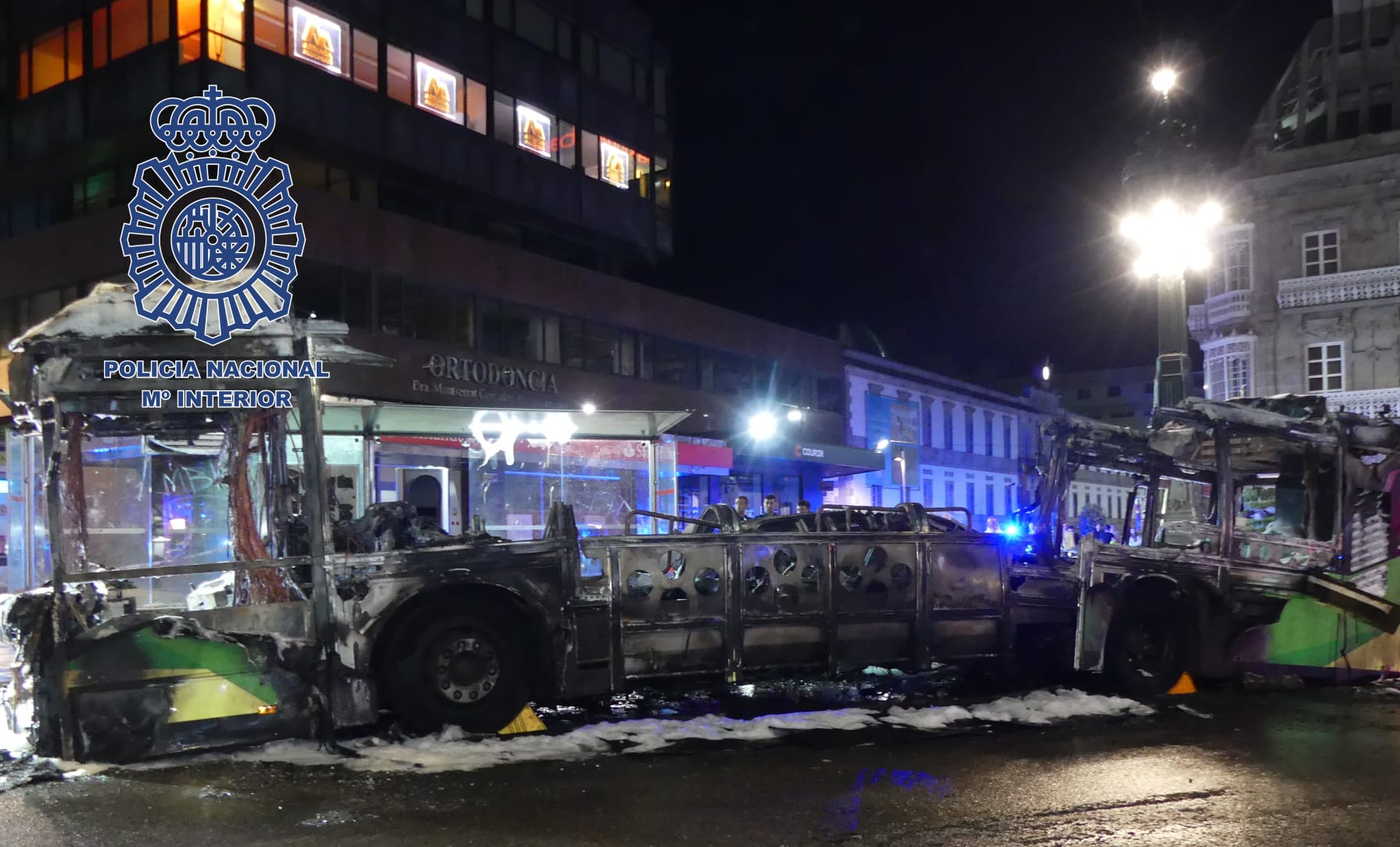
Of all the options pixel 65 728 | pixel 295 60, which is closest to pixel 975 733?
pixel 65 728

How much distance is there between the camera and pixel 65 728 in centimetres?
633

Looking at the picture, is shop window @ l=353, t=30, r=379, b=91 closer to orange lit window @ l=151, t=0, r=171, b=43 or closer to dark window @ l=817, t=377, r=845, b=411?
orange lit window @ l=151, t=0, r=171, b=43

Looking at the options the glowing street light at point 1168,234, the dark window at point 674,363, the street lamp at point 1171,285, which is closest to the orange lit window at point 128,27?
the dark window at point 674,363

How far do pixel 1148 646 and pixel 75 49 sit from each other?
23490 millimetres

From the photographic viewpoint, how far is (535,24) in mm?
28141

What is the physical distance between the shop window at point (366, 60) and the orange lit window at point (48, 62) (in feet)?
19.8

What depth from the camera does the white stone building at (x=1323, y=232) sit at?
31781 millimetres

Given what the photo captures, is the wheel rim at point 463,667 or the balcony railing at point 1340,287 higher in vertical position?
the balcony railing at point 1340,287

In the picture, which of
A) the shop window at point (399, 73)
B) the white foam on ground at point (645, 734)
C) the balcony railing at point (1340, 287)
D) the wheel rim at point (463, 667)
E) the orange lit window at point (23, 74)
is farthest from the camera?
the balcony railing at point (1340, 287)

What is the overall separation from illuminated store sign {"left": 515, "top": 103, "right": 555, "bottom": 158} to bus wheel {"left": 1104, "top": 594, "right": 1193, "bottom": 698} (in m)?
21.8

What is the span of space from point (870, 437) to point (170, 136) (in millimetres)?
27068

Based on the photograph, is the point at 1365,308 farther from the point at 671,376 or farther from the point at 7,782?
the point at 7,782

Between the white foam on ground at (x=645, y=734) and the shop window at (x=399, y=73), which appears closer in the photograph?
the white foam on ground at (x=645, y=734)

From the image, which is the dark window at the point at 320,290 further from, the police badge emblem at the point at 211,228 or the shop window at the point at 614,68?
the shop window at the point at 614,68
